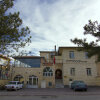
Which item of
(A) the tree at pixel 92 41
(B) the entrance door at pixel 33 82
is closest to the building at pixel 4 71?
(B) the entrance door at pixel 33 82

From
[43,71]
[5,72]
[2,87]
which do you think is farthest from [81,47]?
[5,72]

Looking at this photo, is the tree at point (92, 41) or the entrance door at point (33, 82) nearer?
the tree at point (92, 41)

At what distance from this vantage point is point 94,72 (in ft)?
82.0

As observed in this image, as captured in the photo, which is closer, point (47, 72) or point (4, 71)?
point (4, 71)

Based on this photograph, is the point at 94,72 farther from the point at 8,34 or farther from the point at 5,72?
the point at 8,34

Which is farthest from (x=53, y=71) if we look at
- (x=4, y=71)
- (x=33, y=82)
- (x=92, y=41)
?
(x=92, y=41)

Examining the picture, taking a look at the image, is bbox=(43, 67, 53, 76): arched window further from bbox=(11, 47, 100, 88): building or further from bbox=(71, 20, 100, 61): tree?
bbox=(71, 20, 100, 61): tree

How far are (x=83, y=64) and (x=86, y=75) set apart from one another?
2337 mm
